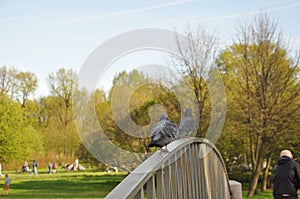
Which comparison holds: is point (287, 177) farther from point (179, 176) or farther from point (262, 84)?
point (262, 84)

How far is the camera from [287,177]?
8070mm

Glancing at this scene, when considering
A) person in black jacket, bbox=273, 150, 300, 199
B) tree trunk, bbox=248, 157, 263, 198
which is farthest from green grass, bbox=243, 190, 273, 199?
person in black jacket, bbox=273, 150, 300, 199

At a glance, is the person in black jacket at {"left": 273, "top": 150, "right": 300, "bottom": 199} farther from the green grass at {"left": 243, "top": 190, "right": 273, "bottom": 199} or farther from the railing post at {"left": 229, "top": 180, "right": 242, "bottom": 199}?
the green grass at {"left": 243, "top": 190, "right": 273, "bottom": 199}

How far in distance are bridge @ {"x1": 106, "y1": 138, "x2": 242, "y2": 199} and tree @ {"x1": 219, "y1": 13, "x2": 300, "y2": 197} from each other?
1539 cm

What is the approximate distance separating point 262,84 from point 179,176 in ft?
66.5

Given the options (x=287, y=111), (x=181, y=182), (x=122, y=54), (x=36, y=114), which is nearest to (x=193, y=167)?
(x=181, y=182)

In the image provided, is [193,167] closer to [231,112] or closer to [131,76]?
[131,76]

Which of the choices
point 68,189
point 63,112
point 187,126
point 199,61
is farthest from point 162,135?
point 63,112

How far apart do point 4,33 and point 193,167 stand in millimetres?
32508

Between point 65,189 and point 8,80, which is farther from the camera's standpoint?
point 8,80

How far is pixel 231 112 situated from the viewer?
24297 millimetres

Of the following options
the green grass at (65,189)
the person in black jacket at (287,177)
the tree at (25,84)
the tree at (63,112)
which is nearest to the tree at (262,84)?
the green grass at (65,189)

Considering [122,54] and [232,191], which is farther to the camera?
[232,191]

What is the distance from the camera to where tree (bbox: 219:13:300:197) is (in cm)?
2375
